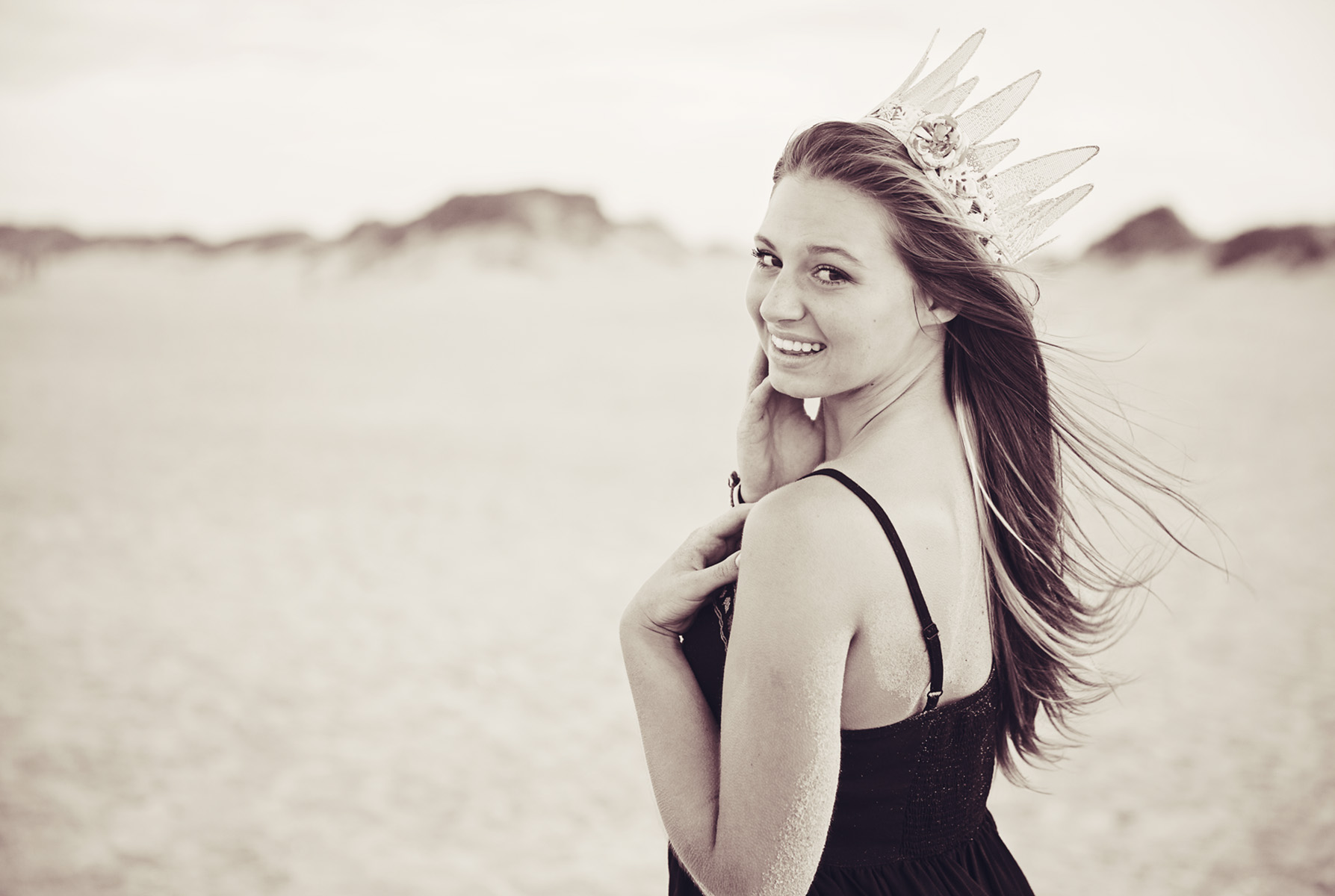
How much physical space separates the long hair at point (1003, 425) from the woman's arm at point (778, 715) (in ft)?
1.09

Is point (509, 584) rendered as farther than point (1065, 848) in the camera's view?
Yes

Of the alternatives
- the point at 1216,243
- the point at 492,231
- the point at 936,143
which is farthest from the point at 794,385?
the point at 492,231

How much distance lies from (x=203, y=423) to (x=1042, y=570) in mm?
13019

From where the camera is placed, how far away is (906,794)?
126 centimetres

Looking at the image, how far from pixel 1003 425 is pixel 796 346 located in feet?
1.11

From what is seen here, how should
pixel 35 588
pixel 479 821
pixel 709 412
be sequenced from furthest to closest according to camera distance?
pixel 709 412
pixel 35 588
pixel 479 821

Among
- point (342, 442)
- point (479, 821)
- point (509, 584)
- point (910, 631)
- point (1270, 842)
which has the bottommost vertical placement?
point (1270, 842)

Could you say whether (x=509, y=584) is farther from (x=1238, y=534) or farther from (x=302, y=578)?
(x=1238, y=534)

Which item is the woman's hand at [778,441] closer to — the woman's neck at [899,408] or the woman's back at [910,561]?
the woman's neck at [899,408]

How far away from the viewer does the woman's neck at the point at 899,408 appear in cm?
125

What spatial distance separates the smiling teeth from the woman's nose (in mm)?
41

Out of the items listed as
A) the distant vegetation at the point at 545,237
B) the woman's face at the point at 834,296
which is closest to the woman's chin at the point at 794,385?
the woman's face at the point at 834,296

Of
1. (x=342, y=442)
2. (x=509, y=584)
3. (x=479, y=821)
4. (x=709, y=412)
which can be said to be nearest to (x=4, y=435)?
(x=342, y=442)

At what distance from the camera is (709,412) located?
14438 millimetres
